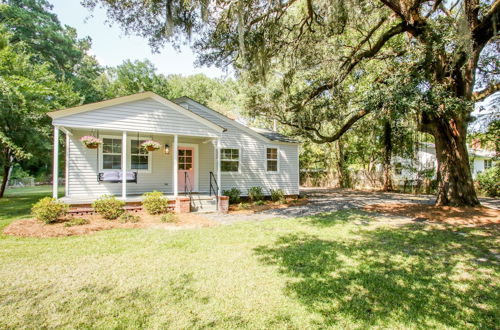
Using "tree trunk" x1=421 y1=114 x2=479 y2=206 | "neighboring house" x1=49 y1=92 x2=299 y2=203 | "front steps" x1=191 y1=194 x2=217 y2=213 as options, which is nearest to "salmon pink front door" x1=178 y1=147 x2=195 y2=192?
"neighboring house" x1=49 y1=92 x2=299 y2=203

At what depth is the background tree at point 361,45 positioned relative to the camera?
6.93 metres

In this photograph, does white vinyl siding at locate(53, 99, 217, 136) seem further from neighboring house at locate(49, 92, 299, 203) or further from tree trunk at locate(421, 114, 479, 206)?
tree trunk at locate(421, 114, 479, 206)

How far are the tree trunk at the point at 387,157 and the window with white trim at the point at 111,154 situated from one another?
596 inches

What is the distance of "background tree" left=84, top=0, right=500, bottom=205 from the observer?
6.93 m

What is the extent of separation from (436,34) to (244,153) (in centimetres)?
812

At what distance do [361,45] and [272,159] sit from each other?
6.32 m

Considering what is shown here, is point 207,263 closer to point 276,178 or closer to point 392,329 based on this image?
point 392,329

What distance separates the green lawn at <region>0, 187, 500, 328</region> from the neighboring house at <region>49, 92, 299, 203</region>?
3.68m

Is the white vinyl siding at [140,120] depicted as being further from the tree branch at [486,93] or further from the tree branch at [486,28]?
the tree branch at [486,93]

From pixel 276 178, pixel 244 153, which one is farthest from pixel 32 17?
pixel 276 178

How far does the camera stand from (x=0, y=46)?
11.1m

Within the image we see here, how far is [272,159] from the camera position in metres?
12.9

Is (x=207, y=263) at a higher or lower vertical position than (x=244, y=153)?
lower

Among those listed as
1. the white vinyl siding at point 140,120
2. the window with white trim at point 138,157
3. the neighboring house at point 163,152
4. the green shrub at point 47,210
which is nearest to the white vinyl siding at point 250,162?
the neighboring house at point 163,152
